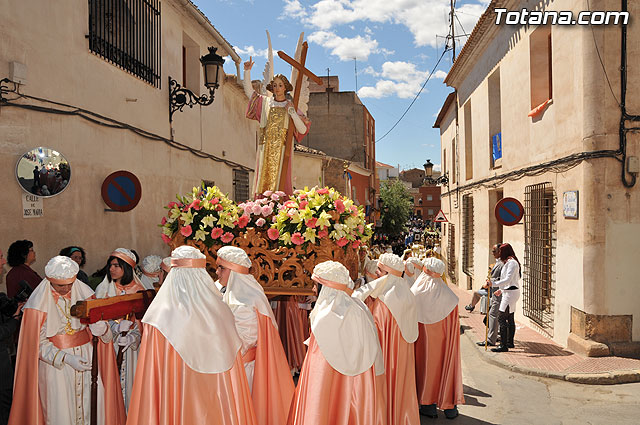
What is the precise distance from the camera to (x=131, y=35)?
8.59 m

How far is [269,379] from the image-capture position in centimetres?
441

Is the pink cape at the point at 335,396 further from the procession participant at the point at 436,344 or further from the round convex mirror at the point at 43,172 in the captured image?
the round convex mirror at the point at 43,172

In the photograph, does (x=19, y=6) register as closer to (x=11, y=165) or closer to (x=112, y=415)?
(x=11, y=165)

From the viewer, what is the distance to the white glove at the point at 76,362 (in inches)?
161

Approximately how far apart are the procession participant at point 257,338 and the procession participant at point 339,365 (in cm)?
54

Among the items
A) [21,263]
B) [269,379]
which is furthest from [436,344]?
[21,263]

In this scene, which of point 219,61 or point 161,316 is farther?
point 219,61

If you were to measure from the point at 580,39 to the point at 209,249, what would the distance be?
682 centimetres

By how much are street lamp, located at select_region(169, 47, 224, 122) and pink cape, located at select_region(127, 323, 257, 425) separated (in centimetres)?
634

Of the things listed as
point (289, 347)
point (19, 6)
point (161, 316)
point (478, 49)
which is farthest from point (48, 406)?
point (478, 49)

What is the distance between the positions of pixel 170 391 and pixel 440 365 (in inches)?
144

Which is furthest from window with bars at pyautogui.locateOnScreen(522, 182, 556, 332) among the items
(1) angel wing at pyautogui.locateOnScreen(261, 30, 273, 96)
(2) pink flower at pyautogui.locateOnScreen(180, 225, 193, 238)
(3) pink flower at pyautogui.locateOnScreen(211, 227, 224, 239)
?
(2) pink flower at pyautogui.locateOnScreen(180, 225, 193, 238)

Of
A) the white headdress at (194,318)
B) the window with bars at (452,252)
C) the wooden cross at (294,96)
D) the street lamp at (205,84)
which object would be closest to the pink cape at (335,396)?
the white headdress at (194,318)

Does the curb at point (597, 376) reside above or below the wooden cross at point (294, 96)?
below
